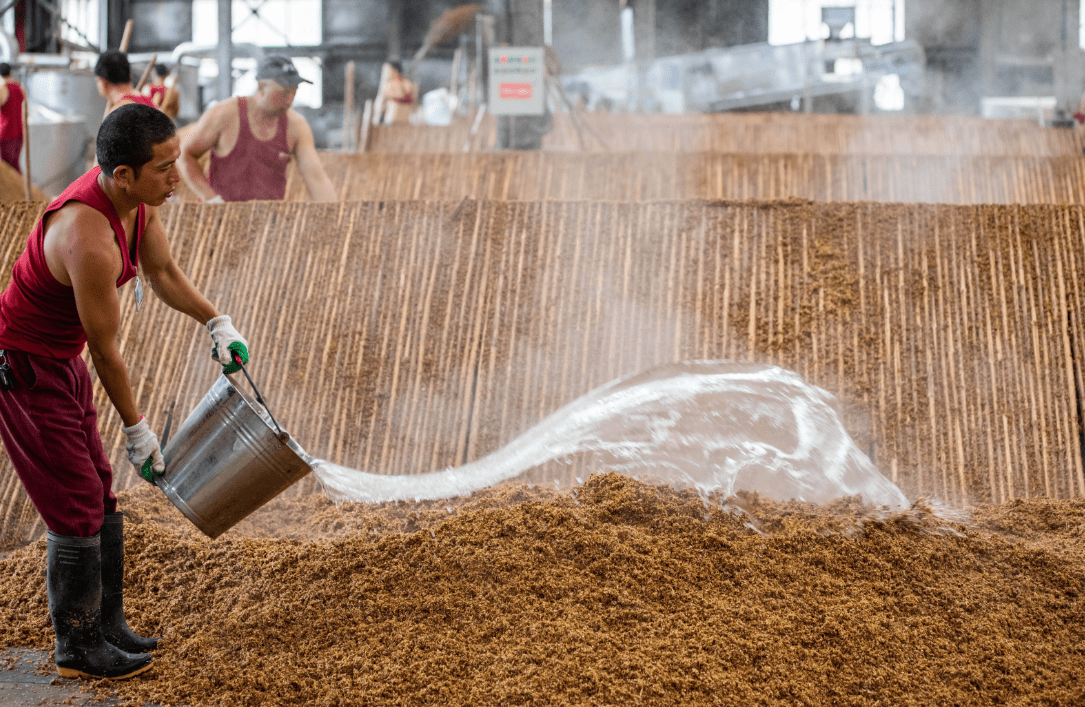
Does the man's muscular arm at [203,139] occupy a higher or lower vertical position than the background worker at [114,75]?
lower

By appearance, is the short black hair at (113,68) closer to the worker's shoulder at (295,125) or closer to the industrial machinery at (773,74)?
the worker's shoulder at (295,125)

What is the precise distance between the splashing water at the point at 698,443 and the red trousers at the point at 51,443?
35.8 inches

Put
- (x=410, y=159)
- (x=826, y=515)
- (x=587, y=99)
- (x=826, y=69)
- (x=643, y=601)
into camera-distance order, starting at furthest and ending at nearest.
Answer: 1. (x=587, y=99)
2. (x=826, y=69)
3. (x=410, y=159)
4. (x=826, y=515)
5. (x=643, y=601)

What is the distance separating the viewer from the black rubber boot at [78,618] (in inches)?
73.6

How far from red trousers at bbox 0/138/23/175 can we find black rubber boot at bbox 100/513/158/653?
219 inches

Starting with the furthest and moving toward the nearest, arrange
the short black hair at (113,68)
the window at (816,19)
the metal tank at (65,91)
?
1. the window at (816,19)
2. the metal tank at (65,91)
3. the short black hair at (113,68)

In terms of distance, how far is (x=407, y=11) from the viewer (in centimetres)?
1439

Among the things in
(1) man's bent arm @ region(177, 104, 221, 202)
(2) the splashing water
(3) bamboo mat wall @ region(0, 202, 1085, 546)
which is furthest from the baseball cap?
(2) the splashing water

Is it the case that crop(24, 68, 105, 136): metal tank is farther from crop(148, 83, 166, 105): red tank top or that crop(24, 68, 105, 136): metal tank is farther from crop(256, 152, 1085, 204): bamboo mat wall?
crop(256, 152, 1085, 204): bamboo mat wall

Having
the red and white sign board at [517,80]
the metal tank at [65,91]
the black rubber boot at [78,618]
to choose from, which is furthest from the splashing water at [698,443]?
the metal tank at [65,91]

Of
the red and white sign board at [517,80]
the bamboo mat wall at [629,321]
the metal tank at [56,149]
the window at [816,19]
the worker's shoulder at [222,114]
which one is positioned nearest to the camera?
the bamboo mat wall at [629,321]

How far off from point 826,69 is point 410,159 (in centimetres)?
750

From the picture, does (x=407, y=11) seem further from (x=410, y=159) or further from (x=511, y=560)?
(x=511, y=560)

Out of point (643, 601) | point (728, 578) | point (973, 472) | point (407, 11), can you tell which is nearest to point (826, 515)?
point (728, 578)
